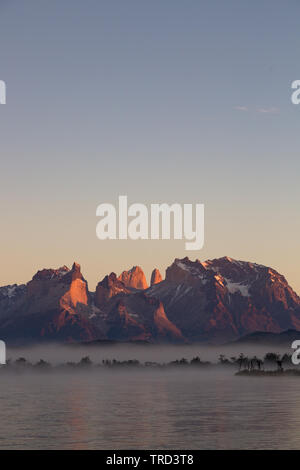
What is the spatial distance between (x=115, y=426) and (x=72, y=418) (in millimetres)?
27134

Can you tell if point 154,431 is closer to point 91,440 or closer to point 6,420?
point 91,440

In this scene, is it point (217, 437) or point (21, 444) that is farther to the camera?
point (217, 437)

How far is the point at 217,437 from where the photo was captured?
128 metres

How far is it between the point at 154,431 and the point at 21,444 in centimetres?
2885

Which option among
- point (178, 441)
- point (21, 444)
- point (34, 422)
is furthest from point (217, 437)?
point (34, 422)

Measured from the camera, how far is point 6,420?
166 metres
